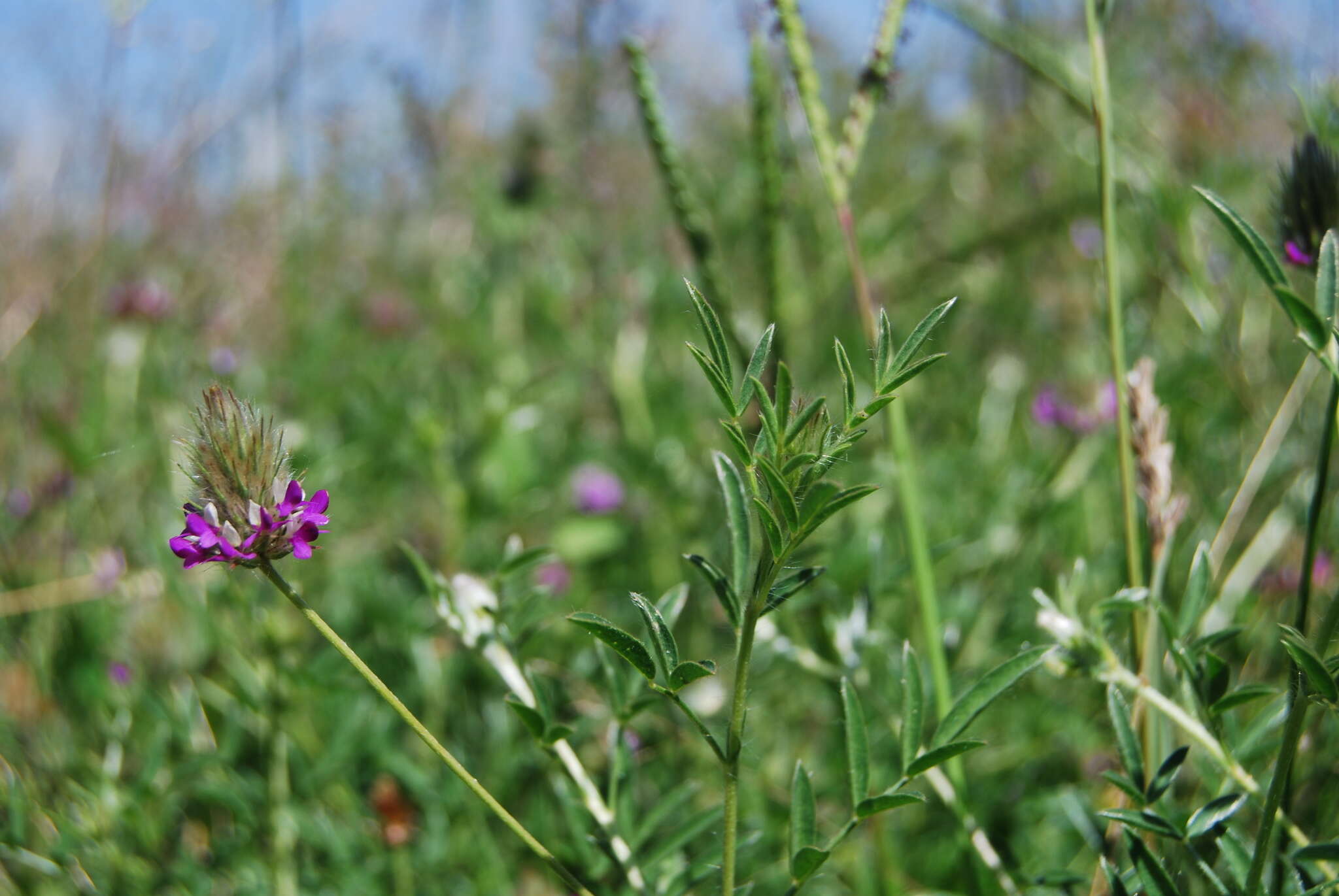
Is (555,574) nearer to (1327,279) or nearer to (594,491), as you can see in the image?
(594,491)

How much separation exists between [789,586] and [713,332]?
15cm

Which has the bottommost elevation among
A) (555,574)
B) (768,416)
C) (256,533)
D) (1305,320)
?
(1305,320)

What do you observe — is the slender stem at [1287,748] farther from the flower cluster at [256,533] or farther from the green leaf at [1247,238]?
the flower cluster at [256,533]

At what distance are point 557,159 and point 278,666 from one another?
195cm

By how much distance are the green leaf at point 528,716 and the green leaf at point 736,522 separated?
0.14m

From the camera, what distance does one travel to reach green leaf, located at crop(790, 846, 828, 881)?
1.79 feet

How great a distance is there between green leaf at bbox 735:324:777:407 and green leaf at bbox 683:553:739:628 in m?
0.11

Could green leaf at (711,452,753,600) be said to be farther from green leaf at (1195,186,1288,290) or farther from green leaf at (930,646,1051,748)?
green leaf at (1195,186,1288,290)

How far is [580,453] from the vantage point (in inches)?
84.5

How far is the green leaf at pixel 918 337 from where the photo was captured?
52 centimetres

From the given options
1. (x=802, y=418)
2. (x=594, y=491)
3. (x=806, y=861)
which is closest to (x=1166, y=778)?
(x=806, y=861)

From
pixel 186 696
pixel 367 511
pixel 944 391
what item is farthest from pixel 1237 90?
pixel 186 696

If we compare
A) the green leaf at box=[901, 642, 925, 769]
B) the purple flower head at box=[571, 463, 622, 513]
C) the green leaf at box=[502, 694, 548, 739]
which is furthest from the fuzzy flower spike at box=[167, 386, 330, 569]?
the purple flower head at box=[571, 463, 622, 513]

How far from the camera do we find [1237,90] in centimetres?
254
